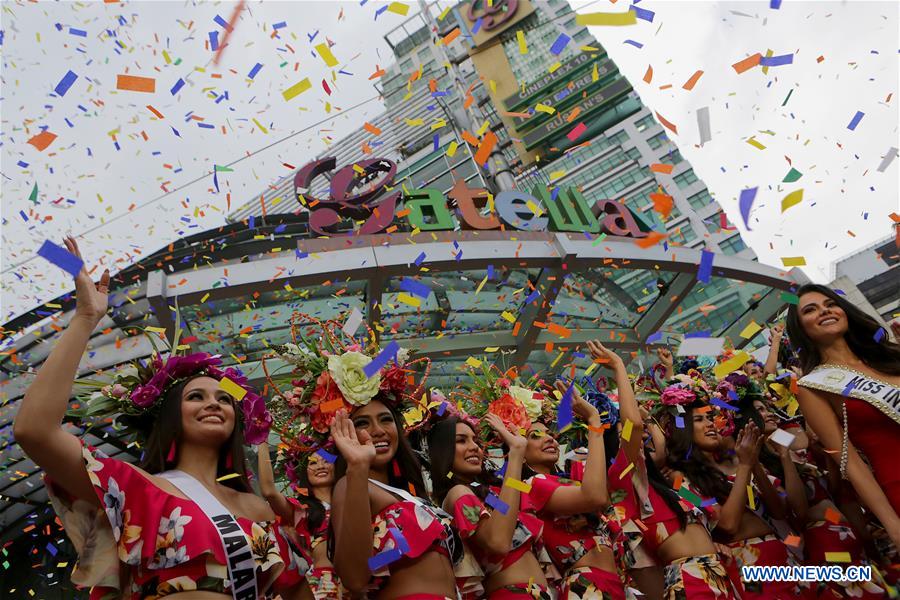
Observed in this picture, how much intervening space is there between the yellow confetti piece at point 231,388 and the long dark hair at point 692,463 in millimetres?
3038

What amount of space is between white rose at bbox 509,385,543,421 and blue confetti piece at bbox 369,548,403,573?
6.06 ft

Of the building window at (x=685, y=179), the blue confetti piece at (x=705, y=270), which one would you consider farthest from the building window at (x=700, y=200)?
the blue confetti piece at (x=705, y=270)

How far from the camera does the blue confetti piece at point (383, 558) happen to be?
238 cm

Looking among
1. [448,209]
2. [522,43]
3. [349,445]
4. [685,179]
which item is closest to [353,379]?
[349,445]

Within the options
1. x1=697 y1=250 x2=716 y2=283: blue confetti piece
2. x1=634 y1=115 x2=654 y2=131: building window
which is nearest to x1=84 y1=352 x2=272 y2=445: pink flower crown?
x1=697 y1=250 x2=716 y2=283: blue confetti piece

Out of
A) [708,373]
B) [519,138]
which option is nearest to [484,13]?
[519,138]

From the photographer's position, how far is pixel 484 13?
54.2 m

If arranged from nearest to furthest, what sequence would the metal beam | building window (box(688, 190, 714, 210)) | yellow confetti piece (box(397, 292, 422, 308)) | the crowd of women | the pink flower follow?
the crowd of women < the pink flower < yellow confetti piece (box(397, 292, 422, 308)) < the metal beam < building window (box(688, 190, 714, 210))

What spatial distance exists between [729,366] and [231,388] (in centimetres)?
366

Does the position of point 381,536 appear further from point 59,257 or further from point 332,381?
point 59,257

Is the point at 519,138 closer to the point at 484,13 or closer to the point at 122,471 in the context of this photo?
the point at 484,13

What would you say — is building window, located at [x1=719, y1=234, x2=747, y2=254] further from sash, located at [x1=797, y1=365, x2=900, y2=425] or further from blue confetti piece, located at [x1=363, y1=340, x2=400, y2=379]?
blue confetti piece, located at [x1=363, y1=340, x2=400, y2=379]

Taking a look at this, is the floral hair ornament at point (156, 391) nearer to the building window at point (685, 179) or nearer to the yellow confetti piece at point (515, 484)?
the yellow confetti piece at point (515, 484)

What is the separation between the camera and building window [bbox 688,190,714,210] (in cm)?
4556
